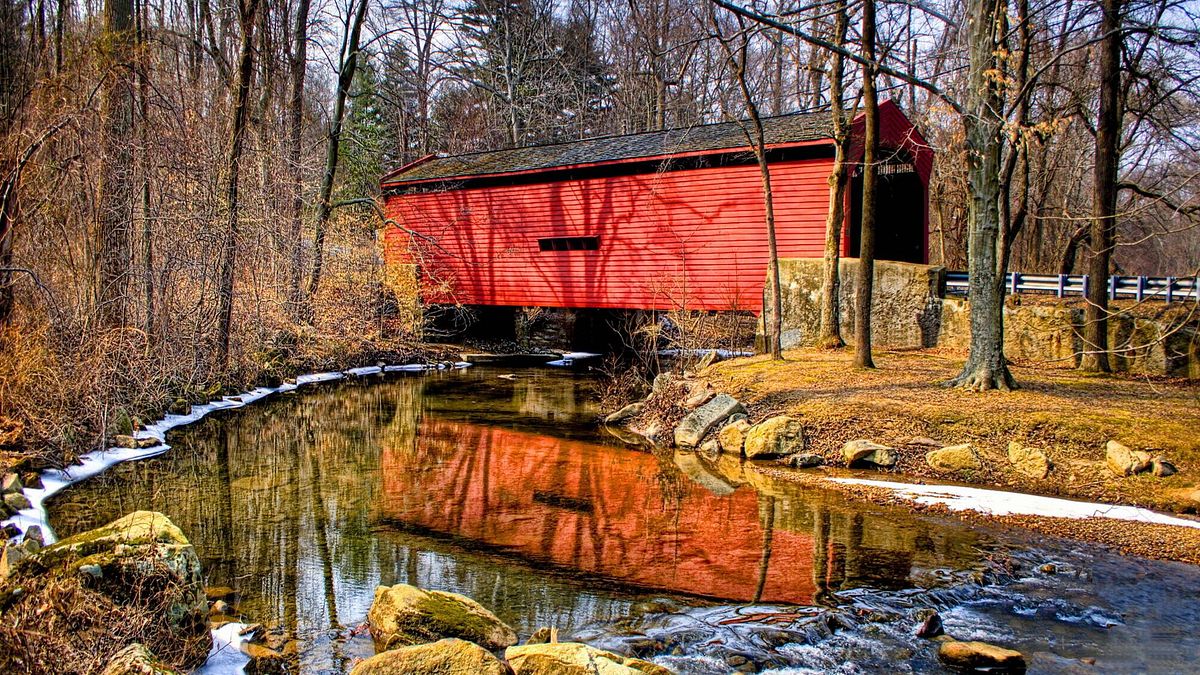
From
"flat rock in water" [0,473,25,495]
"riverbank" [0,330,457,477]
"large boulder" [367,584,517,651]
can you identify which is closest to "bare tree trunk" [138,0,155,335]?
"riverbank" [0,330,457,477]

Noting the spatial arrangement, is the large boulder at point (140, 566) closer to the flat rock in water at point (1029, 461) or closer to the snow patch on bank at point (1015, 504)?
the snow patch on bank at point (1015, 504)

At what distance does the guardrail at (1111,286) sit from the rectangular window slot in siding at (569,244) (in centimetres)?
720

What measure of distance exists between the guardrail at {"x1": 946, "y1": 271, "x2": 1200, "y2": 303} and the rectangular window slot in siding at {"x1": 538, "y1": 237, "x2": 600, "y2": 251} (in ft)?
23.6

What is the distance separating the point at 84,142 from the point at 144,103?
169cm

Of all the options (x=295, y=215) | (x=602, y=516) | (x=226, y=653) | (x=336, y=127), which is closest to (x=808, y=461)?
(x=602, y=516)

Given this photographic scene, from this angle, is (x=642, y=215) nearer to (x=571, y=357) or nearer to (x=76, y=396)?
(x=571, y=357)

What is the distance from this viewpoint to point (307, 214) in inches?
682

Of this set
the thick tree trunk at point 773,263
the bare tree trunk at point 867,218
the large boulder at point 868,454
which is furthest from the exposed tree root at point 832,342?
the large boulder at point 868,454

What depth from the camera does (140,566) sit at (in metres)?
4.25

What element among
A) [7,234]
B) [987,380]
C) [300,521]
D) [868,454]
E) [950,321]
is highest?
[7,234]

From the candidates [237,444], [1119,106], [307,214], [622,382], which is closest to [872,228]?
[1119,106]

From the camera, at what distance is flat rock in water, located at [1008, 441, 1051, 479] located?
772 centimetres

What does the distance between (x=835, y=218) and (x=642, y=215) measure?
452 cm

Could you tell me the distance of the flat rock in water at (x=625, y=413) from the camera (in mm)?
11828
